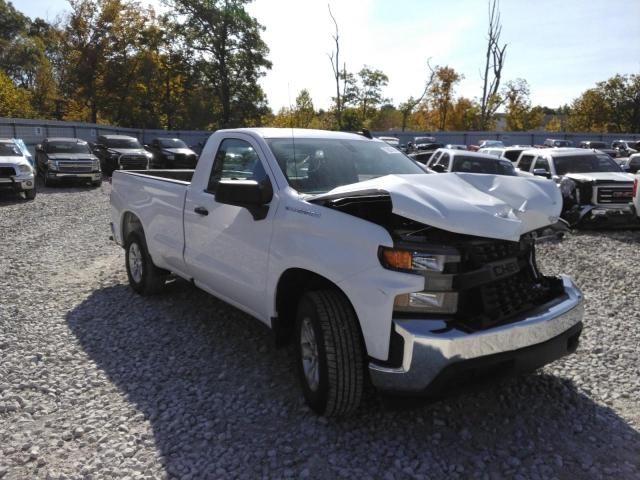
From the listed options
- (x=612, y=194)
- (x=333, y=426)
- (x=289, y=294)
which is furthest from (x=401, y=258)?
(x=612, y=194)

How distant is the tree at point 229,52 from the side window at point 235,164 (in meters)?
46.0

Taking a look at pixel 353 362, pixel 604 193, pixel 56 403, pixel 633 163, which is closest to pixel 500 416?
pixel 353 362

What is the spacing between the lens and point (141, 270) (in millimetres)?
5793

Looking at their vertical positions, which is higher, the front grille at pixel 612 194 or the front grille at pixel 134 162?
the front grille at pixel 134 162

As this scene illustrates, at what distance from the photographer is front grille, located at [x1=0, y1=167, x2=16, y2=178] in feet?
45.8

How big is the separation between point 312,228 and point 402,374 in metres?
1.02

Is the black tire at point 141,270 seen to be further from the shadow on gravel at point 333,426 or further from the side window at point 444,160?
the side window at point 444,160

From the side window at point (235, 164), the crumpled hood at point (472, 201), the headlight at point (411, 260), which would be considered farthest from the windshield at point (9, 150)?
the headlight at point (411, 260)

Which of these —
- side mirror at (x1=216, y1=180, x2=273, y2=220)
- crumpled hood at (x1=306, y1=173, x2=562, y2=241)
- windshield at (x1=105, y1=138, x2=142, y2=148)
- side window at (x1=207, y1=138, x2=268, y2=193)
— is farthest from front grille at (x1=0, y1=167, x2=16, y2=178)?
crumpled hood at (x1=306, y1=173, x2=562, y2=241)

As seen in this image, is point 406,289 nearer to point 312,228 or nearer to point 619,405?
point 312,228

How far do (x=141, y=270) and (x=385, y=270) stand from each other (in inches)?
151

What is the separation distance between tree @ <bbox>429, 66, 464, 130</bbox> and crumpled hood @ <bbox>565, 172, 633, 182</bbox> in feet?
157

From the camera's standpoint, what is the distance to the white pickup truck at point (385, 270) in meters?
2.70

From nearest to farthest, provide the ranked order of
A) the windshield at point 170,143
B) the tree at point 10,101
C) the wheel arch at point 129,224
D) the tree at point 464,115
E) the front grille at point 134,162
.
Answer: the wheel arch at point 129,224 < the front grille at point 134,162 < the windshield at point 170,143 < the tree at point 10,101 < the tree at point 464,115
